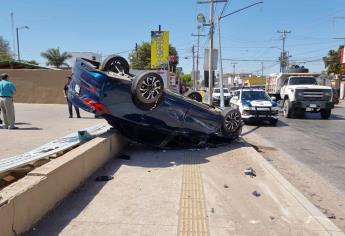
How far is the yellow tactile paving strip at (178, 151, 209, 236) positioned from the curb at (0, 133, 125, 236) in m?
1.53

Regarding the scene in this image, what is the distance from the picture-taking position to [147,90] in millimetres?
8297

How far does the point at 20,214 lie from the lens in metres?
4.07

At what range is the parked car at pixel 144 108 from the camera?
802cm

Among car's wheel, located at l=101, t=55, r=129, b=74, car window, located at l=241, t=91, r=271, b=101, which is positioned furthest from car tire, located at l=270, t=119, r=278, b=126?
car's wheel, located at l=101, t=55, r=129, b=74

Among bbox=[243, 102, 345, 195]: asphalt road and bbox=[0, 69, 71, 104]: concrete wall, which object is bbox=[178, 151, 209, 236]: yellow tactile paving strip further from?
bbox=[0, 69, 71, 104]: concrete wall

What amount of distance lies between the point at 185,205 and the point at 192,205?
96mm

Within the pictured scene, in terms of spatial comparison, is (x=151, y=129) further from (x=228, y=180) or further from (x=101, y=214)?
(x=101, y=214)

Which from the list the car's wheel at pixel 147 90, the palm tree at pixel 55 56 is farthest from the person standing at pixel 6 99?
the palm tree at pixel 55 56

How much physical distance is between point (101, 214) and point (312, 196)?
Result: 3394 millimetres

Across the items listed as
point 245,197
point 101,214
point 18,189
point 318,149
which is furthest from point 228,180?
point 318,149

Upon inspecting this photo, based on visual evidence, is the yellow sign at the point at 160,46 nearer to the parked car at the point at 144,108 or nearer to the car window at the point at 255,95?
the car window at the point at 255,95

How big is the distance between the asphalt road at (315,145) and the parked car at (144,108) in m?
2.01

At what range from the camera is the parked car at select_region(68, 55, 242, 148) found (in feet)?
26.3

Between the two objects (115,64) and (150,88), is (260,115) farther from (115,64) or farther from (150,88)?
(150,88)
